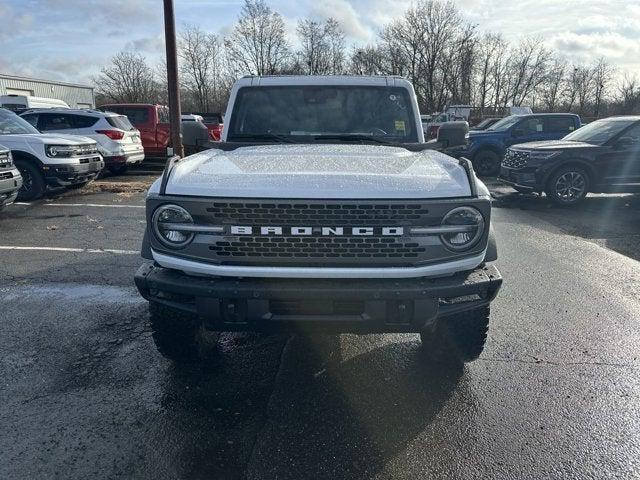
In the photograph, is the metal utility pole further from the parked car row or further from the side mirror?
the side mirror

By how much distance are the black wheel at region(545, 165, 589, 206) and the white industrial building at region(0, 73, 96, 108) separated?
33.2 m

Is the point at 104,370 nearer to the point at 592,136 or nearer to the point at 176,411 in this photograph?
the point at 176,411

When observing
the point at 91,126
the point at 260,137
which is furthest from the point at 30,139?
the point at 260,137

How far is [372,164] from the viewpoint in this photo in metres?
3.04

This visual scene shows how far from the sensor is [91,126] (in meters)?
12.9

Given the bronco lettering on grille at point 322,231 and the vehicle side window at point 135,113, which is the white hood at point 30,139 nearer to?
the vehicle side window at point 135,113

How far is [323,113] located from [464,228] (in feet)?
6.46

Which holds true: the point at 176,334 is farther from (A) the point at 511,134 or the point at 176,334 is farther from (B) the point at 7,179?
(A) the point at 511,134

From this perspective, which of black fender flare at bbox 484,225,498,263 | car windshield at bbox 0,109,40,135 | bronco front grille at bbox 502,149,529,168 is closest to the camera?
black fender flare at bbox 484,225,498,263

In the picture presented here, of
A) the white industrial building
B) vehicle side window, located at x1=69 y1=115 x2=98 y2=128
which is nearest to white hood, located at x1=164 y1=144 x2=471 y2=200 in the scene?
vehicle side window, located at x1=69 y1=115 x2=98 y2=128

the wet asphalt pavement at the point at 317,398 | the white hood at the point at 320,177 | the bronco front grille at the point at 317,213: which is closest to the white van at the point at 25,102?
the wet asphalt pavement at the point at 317,398

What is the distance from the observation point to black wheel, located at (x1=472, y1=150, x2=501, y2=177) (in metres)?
15.1

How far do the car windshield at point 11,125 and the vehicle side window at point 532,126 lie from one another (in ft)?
41.9

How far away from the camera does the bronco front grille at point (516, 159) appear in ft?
33.7
